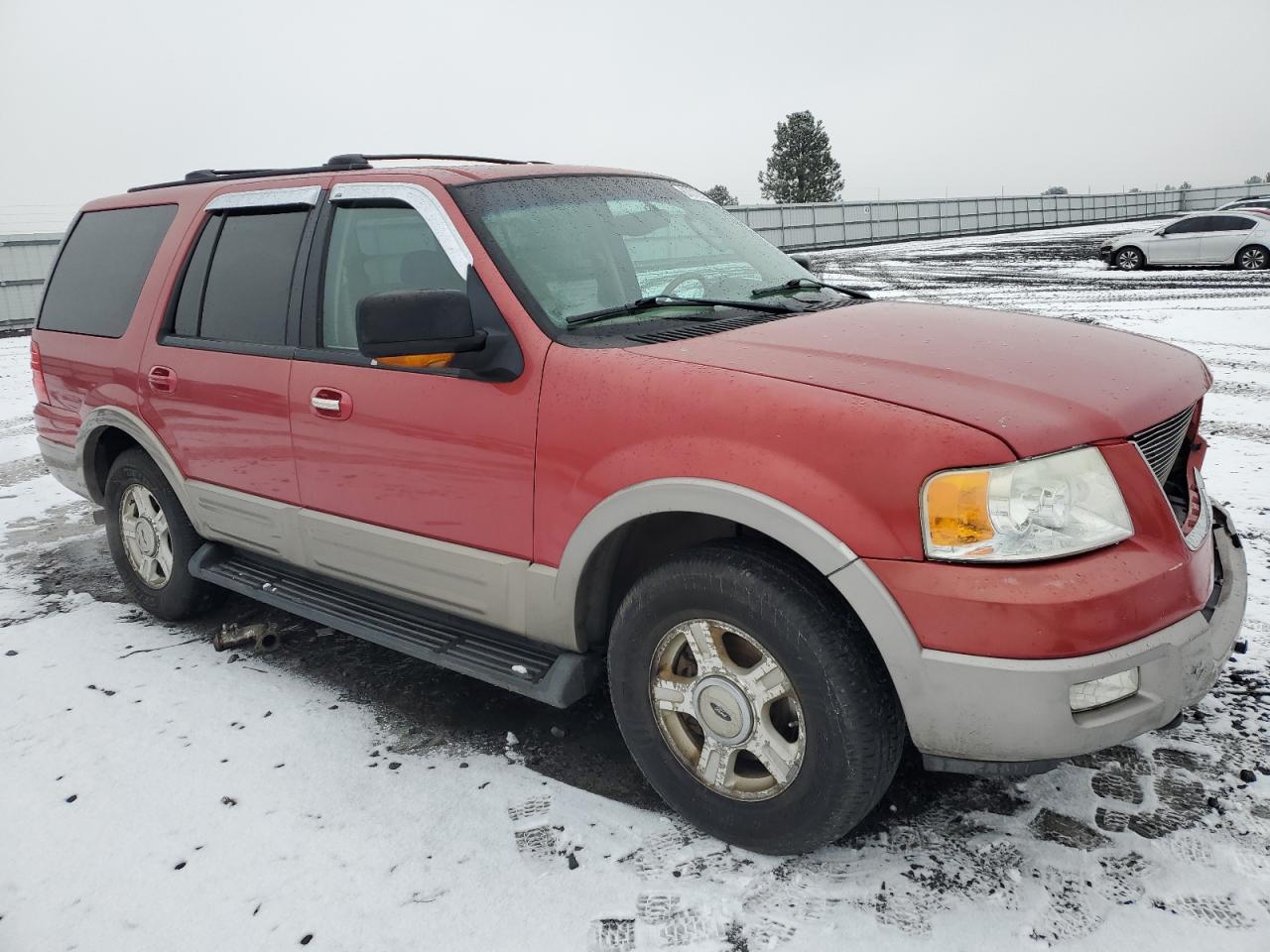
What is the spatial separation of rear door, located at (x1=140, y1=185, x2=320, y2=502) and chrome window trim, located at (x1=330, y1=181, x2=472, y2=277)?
0.20m

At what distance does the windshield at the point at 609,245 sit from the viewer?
3090 mm

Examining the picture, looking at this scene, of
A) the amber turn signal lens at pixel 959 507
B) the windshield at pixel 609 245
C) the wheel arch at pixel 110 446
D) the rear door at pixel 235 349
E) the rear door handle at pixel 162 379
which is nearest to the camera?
the amber turn signal lens at pixel 959 507

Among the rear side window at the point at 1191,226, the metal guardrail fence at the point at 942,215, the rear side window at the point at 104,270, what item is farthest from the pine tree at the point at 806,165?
the rear side window at the point at 104,270

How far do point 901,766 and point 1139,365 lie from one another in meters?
1.42

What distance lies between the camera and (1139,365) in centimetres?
274

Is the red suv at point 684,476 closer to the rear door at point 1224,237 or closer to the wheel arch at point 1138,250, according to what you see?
the wheel arch at point 1138,250

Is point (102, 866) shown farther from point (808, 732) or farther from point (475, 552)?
point (808, 732)

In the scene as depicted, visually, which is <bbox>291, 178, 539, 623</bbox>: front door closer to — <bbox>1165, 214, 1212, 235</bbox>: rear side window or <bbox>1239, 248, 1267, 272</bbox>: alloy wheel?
<bbox>1239, 248, 1267, 272</bbox>: alloy wheel

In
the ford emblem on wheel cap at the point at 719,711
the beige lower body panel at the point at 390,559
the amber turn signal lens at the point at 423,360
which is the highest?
the amber turn signal lens at the point at 423,360

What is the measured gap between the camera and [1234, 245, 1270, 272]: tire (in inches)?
779

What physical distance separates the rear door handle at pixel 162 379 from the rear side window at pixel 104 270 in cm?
38

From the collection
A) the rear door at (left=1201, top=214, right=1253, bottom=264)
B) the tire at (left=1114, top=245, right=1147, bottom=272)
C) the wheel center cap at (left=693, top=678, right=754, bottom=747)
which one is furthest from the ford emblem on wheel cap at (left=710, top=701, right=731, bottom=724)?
the rear door at (left=1201, top=214, right=1253, bottom=264)

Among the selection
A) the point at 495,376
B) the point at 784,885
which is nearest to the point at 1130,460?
the point at 784,885

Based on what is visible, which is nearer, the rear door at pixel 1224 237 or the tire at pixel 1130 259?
the rear door at pixel 1224 237
